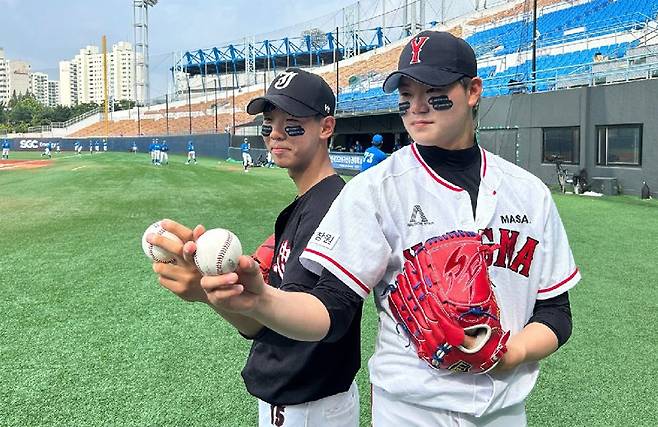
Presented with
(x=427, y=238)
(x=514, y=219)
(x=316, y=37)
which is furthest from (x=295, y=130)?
(x=316, y=37)

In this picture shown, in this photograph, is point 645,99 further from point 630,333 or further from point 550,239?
point 550,239

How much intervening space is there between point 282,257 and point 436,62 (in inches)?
30.1

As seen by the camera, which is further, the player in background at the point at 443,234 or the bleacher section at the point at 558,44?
the bleacher section at the point at 558,44

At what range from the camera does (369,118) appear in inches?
1288

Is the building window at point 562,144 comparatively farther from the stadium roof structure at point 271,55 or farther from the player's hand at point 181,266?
the stadium roof structure at point 271,55

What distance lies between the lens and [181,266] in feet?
3.69

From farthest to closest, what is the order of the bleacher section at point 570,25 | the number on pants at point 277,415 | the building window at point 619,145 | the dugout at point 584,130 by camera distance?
the bleacher section at point 570,25 < the building window at point 619,145 < the dugout at point 584,130 < the number on pants at point 277,415

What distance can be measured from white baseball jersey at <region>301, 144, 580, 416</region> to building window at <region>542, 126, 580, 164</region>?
1719 centimetres

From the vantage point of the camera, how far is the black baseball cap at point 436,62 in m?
1.55

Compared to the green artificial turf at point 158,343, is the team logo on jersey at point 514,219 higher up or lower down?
higher up

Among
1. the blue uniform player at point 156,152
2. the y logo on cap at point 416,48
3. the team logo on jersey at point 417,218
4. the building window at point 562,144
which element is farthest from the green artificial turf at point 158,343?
the blue uniform player at point 156,152

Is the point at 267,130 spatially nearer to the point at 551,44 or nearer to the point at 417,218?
the point at 417,218

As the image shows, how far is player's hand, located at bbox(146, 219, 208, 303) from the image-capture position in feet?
3.47

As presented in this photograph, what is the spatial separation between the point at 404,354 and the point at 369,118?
3188 cm
